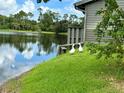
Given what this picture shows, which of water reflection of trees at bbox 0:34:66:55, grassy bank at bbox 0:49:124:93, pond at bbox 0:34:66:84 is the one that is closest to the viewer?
grassy bank at bbox 0:49:124:93

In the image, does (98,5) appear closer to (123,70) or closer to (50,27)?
(123,70)

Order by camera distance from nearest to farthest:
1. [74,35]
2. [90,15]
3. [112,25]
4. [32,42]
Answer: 1. [112,25]
2. [90,15]
3. [74,35]
4. [32,42]

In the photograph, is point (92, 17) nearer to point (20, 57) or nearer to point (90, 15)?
point (90, 15)

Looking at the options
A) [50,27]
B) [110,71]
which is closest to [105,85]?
[110,71]

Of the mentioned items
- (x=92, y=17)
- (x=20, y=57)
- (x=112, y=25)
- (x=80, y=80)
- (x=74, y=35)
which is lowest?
(x=20, y=57)

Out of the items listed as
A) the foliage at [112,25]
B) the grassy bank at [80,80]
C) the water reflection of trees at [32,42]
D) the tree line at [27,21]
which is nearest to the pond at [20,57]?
the water reflection of trees at [32,42]

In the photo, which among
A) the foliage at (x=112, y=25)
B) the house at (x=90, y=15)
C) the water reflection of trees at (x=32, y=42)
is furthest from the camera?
the water reflection of trees at (x=32, y=42)

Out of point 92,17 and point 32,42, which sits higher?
point 92,17

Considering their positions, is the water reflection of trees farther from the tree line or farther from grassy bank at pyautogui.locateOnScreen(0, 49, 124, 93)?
the tree line

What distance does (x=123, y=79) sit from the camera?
9.42 m

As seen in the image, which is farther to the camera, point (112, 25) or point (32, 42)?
point (32, 42)

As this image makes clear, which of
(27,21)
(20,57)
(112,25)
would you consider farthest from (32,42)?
(27,21)

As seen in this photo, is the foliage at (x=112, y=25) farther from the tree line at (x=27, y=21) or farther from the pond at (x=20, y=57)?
the tree line at (x=27, y=21)

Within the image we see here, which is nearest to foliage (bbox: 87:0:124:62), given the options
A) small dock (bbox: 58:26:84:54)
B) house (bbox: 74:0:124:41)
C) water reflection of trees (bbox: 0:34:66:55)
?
house (bbox: 74:0:124:41)
